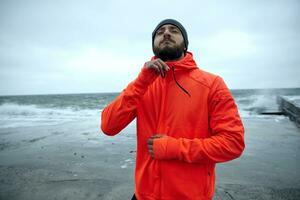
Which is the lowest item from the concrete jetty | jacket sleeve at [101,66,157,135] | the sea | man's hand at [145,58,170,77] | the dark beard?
the sea

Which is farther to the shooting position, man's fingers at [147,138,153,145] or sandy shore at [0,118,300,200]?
sandy shore at [0,118,300,200]

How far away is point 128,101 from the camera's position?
6.19ft

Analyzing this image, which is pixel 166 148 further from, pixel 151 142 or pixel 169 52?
pixel 169 52

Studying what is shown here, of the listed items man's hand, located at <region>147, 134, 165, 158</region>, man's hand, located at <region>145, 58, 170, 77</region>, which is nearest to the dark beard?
man's hand, located at <region>145, 58, 170, 77</region>

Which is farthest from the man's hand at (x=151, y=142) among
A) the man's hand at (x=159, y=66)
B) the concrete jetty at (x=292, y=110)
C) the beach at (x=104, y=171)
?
the concrete jetty at (x=292, y=110)

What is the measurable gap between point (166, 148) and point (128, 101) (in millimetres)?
510

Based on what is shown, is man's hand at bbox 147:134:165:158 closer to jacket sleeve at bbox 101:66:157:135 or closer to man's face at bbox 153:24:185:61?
jacket sleeve at bbox 101:66:157:135

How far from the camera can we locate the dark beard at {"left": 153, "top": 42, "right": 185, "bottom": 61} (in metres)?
2.01

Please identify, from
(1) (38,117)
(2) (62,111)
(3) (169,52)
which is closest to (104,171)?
(3) (169,52)

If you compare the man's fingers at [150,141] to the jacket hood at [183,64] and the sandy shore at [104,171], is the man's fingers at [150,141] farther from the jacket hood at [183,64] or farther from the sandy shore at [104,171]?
the sandy shore at [104,171]

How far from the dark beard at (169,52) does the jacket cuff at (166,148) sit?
29.7 inches

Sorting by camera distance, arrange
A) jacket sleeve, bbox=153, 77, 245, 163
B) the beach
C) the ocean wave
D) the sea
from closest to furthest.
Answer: jacket sleeve, bbox=153, 77, 245, 163 → the beach → the ocean wave → the sea

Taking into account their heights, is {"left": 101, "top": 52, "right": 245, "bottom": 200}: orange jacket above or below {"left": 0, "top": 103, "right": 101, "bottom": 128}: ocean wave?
above

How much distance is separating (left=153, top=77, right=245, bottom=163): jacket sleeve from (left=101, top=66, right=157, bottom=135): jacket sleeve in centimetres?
37
